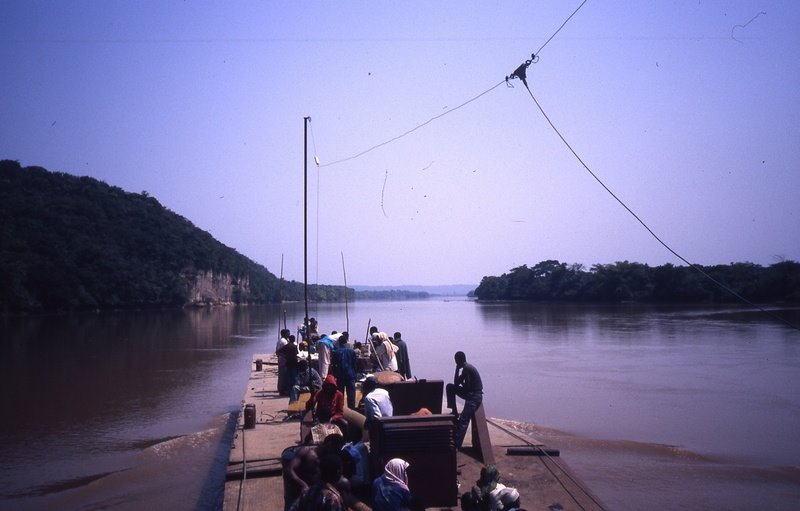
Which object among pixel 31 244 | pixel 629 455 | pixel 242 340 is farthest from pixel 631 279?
pixel 629 455

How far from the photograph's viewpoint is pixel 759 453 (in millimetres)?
13211

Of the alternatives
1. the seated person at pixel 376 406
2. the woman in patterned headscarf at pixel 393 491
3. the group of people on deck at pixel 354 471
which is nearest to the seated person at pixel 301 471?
the group of people on deck at pixel 354 471

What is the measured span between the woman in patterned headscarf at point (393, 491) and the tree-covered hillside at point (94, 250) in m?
52.2

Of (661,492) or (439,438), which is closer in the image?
(439,438)

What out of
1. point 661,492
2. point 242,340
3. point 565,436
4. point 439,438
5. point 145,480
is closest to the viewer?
point 439,438

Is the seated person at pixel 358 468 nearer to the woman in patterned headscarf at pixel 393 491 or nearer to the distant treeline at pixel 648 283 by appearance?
the woman in patterned headscarf at pixel 393 491

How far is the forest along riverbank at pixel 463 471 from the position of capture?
6.91 meters

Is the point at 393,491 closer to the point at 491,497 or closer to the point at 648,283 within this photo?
the point at 491,497

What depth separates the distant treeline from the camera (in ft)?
190

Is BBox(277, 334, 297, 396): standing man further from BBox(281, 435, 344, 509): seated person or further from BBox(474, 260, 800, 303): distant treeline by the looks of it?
BBox(474, 260, 800, 303): distant treeline

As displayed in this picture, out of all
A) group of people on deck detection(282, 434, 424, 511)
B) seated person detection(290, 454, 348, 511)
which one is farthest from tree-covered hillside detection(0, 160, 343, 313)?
seated person detection(290, 454, 348, 511)

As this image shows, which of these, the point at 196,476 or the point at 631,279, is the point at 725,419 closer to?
the point at 196,476

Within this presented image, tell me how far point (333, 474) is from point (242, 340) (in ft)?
123

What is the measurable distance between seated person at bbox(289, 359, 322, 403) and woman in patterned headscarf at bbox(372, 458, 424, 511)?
235 inches
